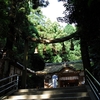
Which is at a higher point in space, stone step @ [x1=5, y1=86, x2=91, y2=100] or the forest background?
the forest background

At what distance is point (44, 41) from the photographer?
29.4 ft

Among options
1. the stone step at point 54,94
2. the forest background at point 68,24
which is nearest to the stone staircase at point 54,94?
the stone step at point 54,94

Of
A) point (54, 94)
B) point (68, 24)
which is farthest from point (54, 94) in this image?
point (68, 24)

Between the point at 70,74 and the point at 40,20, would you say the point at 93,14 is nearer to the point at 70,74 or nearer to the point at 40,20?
the point at 70,74

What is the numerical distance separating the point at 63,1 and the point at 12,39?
319 centimetres

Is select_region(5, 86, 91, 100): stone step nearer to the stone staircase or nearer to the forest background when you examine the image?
the stone staircase

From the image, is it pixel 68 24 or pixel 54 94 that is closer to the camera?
pixel 54 94

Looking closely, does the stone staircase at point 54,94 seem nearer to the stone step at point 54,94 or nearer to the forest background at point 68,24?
the stone step at point 54,94

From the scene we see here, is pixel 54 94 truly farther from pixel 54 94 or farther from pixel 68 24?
pixel 68 24

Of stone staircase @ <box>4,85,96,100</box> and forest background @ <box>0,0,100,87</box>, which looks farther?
stone staircase @ <box>4,85,96,100</box>

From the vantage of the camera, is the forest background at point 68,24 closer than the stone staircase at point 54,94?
Yes

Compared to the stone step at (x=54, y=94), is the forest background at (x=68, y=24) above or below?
above

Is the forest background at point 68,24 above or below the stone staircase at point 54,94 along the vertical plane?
above

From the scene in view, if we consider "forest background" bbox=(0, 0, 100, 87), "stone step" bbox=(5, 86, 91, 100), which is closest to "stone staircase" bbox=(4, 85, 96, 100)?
"stone step" bbox=(5, 86, 91, 100)
